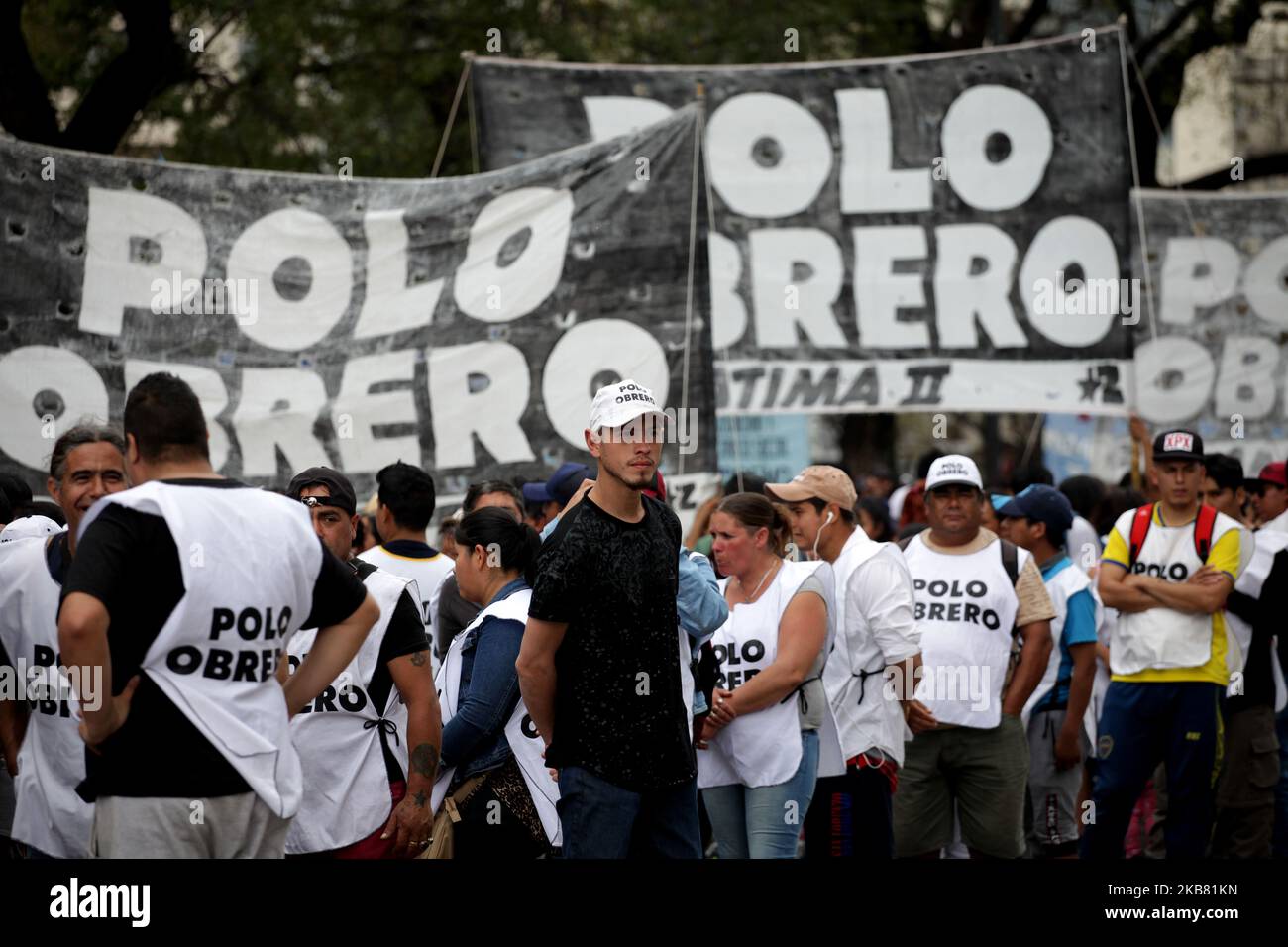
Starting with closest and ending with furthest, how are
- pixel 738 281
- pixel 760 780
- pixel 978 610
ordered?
pixel 760 780
pixel 978 610
pixel 738 281

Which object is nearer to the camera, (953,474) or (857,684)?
(857,684)

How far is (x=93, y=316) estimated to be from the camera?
312 inches

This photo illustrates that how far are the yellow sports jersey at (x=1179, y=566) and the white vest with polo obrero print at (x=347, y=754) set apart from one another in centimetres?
409

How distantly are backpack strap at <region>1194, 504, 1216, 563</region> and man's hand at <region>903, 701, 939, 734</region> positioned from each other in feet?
5.37

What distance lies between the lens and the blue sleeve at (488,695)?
210 inches

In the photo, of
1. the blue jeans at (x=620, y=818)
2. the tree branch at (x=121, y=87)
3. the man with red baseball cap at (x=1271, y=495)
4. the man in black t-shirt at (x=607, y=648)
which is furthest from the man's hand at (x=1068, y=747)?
the tree branch at (x=121, y=87)

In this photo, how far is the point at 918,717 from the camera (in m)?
7.05

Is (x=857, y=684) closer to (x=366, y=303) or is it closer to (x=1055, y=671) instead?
(x=1055, y=671)

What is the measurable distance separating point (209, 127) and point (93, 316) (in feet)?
28.9

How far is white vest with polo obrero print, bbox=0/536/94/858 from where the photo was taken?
16.2 ft

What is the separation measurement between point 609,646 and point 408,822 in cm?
91

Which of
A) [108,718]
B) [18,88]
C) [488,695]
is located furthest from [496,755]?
[18,88]

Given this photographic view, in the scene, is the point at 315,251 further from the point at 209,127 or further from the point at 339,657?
the point at 209,127
